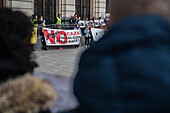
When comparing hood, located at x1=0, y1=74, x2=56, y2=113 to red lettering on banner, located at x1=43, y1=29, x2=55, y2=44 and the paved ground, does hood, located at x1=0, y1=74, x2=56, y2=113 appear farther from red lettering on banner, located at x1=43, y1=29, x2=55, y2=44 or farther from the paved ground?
red lettering on banner, located at x1=43, y1=29, x2=55, y2=44

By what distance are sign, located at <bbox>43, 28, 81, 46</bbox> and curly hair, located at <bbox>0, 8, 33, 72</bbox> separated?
1269 centimetres

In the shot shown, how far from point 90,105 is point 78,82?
0.38ft

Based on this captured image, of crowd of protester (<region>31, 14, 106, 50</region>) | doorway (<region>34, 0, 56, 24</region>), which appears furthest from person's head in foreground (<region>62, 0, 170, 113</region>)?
doorway (<region>34, 0, 56, 24</region>)

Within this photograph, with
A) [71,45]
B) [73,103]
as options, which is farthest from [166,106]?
[71,45]

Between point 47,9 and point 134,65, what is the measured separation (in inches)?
743

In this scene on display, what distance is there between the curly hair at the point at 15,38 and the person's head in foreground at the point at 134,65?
25.5 inches

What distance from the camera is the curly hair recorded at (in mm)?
1458

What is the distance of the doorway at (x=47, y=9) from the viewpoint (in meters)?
18.6

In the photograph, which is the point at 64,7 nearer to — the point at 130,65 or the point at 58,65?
the point at 58,65

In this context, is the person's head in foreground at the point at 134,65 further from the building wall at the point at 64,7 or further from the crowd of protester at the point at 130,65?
the building wall at the point at 64,7

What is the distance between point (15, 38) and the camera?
58.4 inches

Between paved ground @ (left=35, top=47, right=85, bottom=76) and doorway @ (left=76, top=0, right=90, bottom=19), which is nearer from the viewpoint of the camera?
paved ground @ (left=35, top=47, right=85, bottom=76)

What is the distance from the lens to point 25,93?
1.34m

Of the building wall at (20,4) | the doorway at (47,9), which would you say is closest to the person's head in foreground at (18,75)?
the building wall at (20,4)
